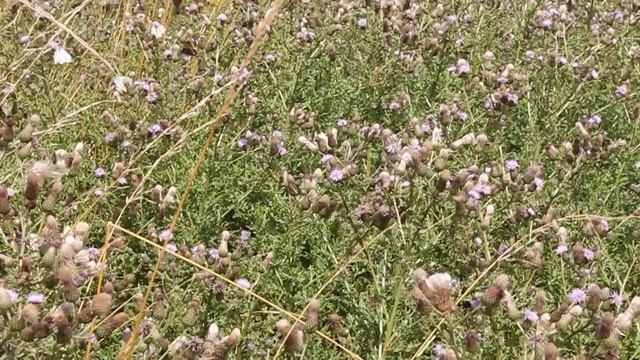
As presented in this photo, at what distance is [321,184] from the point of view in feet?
7.25

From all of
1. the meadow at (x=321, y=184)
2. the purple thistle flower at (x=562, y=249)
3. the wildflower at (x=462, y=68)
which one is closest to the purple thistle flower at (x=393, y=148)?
Result: the meadow at (x=321, y=184)

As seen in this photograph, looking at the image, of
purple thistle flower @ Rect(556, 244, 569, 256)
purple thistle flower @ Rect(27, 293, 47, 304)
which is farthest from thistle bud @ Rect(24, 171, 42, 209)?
purple thistle flower @ Rect(556, 244, 569, 256)

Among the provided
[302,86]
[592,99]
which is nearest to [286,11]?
[302,86]

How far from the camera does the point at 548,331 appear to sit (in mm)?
1431

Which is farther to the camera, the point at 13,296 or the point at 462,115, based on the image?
the point at 462,115

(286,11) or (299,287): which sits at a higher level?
(286,11)

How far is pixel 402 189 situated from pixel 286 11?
1947 millimetres

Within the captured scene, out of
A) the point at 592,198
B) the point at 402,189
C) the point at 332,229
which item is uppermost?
the point at 402,189

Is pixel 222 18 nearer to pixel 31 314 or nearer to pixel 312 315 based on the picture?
pixel 312 315

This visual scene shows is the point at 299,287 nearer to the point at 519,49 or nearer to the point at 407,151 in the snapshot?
the point at 407,151

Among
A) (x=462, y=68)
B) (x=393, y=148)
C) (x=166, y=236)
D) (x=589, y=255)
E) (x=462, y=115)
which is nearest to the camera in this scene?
(x=166, y=236)

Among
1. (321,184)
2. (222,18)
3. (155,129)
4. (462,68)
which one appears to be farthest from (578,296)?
(222,18)

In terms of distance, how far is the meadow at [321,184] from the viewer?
1454 mm

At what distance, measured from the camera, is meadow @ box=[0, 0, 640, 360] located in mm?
1454
